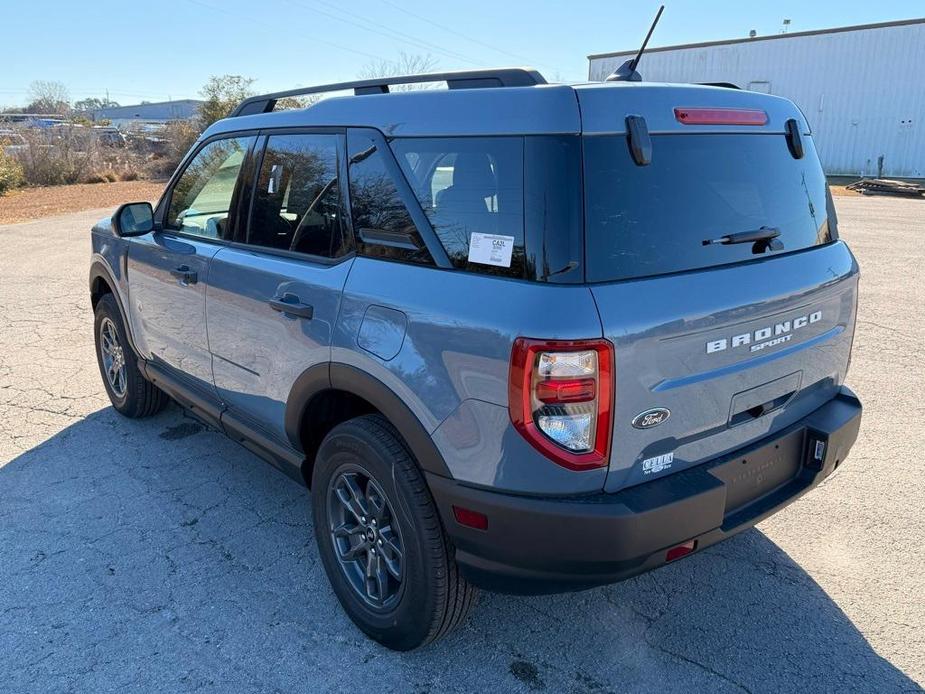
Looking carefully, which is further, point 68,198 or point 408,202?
point 68,198

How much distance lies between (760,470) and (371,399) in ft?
4.48

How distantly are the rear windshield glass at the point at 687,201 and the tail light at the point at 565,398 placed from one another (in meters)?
0.24

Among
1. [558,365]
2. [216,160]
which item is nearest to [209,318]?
[216,160]

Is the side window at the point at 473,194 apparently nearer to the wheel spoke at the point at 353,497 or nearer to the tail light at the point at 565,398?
the tail light at the point at 565,398

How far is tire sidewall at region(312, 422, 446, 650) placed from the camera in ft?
7.77

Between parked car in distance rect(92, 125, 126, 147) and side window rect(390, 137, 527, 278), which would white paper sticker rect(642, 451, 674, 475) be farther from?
parked car in distance rect(92, 125, 126, 147)

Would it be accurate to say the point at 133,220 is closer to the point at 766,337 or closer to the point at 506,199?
the point at 506,199

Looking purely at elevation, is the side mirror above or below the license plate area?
above

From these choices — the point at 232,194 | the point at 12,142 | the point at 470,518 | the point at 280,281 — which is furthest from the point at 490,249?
the point at 12,142

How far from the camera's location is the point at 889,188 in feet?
72.4

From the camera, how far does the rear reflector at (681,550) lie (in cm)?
219

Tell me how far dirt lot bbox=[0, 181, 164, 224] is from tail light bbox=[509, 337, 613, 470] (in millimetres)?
17758

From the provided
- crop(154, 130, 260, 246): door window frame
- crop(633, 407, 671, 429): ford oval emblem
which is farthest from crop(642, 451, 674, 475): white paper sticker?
crop(154, 130, 260, 246): door window frame

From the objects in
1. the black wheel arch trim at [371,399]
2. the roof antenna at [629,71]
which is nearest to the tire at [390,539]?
the black wheel arch trim at [371,399]
